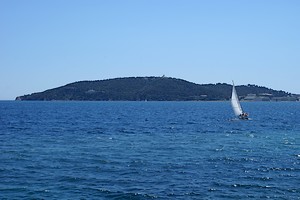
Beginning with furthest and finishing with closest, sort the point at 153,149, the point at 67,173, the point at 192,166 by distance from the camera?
the point at 153,149 → the point at 192,166 → the point at 67,173

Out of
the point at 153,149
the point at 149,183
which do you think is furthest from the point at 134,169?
the point at 153,149

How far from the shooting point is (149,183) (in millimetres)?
36344

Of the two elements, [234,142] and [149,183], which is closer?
[149,183]

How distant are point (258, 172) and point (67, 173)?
1847 cm

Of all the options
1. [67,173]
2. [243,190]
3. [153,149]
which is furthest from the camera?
[153,149]

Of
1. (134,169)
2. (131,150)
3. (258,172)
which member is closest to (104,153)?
(131,150)

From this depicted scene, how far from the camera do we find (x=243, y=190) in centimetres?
3441

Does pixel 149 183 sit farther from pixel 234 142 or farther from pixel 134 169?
pixel 234 142

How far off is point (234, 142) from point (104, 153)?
75.3 feet

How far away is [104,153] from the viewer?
5228cm

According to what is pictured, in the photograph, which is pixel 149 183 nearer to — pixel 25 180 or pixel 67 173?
pixel 67 173

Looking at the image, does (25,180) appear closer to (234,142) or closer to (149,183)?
(149,183)

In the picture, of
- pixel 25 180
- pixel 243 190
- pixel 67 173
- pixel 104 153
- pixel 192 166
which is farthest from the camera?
pixel 104 153

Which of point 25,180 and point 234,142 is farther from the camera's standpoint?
point 234,142
